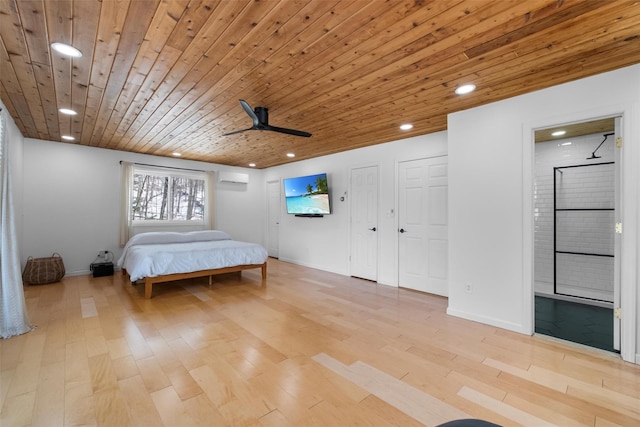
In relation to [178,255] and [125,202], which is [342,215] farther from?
[125,202]

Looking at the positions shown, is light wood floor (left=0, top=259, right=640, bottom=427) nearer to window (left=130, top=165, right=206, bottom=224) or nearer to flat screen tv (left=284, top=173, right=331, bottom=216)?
flat screen tv (left=284, top=173, right=331, bottom=216)

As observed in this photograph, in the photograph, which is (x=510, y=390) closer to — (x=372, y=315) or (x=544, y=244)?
(x=372, y=315)

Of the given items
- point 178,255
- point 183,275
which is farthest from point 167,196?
point 183,275

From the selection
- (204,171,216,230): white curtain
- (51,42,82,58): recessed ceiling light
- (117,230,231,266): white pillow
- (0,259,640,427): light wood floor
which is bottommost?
(0,259,640,427): light wood floor

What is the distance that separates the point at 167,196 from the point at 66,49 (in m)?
4.47

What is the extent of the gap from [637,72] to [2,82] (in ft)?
18.7

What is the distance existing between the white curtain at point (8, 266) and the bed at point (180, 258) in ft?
3.84

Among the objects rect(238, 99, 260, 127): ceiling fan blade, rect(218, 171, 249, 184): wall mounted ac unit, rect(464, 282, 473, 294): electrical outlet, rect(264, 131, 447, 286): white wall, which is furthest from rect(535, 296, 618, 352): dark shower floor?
rect(218, 171, 249, 184): wall mounted ac unit

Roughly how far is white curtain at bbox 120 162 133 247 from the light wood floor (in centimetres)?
215

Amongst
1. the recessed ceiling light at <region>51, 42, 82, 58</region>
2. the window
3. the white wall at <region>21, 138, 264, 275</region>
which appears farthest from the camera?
the window

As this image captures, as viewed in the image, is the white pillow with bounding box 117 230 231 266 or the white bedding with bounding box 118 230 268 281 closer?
the white bedding with bounding box 118 230 268 281

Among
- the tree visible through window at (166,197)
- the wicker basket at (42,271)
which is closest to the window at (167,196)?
the tree visible through window at (166,197)

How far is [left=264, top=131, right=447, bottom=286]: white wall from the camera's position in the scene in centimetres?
452

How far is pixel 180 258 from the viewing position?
160 inches
